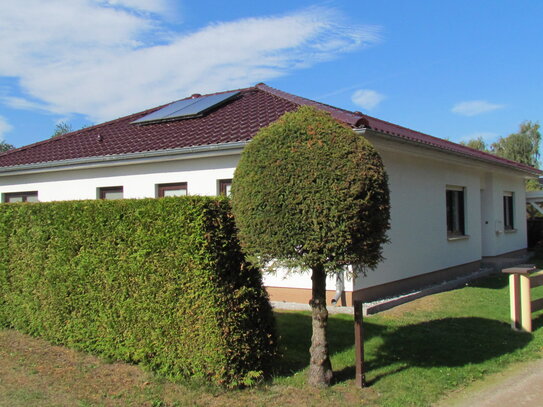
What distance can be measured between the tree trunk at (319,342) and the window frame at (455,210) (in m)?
9.02

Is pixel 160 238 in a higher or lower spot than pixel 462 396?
higher

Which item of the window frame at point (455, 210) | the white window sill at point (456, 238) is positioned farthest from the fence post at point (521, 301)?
the window frame at point (455, 210)

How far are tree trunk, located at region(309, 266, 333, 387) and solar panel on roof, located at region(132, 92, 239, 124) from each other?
26.8 feet

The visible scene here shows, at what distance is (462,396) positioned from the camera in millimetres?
5484

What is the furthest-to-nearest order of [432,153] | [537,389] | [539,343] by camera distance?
[432,153] < [539,343] < [537,389]

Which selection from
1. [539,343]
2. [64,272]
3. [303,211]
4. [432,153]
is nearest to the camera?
[303,211]

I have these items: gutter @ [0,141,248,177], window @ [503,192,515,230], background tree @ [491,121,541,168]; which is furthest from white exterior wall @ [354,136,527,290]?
background tree @ [491,121,541,168]

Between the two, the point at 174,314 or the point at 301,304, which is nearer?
the point at 174,314

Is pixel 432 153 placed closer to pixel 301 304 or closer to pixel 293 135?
pixel 301 304

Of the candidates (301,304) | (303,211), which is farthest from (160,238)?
(301,304)

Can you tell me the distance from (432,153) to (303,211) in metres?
7.70

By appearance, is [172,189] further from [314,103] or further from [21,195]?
[21,195]

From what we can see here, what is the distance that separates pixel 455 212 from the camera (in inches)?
561

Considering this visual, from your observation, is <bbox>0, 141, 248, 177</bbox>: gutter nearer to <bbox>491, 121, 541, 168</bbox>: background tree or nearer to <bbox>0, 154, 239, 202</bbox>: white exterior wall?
<bbox>0, 154, 239, 202</bbox>: white exterior wall
